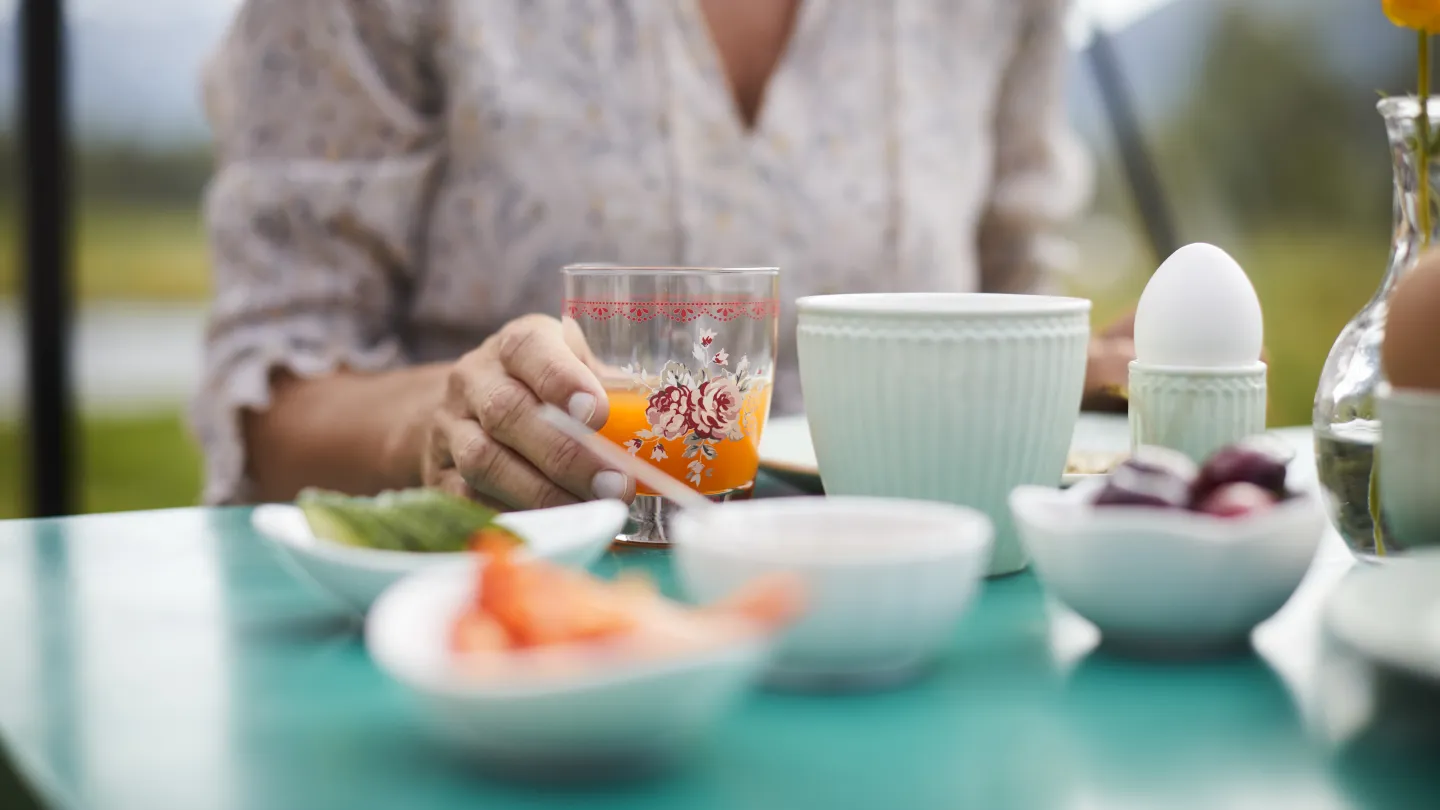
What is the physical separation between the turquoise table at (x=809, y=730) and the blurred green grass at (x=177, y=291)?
241 centimetres

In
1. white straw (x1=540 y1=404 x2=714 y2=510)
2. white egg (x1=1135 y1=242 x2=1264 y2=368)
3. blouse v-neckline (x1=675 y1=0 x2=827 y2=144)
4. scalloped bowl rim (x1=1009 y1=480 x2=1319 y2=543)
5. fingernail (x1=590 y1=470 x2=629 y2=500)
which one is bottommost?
fingernail (x1=590 y1=470 x2=629 y2=500)

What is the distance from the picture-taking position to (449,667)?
1.24ft

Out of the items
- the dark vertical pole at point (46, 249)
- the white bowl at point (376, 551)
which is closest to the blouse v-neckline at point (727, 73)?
the white bowl at point (376, 551)

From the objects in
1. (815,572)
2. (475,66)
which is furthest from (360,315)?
(815,572)

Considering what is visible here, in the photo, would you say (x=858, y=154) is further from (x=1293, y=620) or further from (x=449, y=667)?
(x=449, y=667)

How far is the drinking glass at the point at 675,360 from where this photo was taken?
0.71 m

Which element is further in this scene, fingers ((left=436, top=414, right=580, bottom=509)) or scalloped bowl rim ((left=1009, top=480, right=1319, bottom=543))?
fingers ((left=436, top=414, right=580, bottom=509))

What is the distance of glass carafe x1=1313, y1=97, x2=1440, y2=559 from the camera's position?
0.63 meters

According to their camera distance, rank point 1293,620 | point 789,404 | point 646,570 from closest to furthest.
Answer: point 1293,620, point 646,570, point 789,404

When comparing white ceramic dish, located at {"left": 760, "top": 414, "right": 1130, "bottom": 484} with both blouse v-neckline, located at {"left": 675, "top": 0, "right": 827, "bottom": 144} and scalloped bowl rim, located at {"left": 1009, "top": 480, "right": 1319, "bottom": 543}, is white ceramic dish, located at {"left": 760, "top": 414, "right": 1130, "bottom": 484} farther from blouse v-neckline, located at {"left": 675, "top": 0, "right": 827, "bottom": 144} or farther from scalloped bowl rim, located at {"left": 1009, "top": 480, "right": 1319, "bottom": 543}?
blouse v-neckline, located at {"left": 675, "top": 0, "right": 827, "bottom": 144}

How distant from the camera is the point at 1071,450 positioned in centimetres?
89

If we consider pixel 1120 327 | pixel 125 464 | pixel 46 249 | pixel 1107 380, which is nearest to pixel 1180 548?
pixel 1107 380

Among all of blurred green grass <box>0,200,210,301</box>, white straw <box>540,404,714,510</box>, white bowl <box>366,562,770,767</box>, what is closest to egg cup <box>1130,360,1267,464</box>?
white straw <box>540,404,714,510</box>

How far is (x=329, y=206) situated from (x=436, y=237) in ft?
0.39
